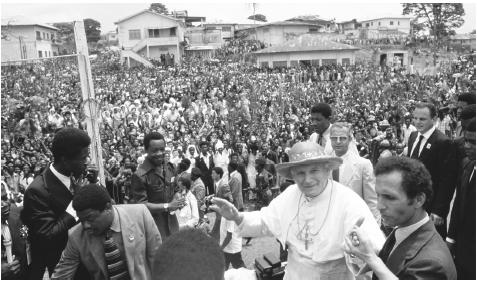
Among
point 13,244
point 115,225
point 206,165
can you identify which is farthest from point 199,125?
point 115,225

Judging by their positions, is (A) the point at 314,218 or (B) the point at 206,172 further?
(B) the point at 206,172

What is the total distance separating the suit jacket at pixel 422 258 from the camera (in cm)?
174

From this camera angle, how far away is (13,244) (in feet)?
13.2

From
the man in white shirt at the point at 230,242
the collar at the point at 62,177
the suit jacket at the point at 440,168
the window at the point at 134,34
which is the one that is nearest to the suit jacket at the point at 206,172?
the man in white shirt at the point at 230,242

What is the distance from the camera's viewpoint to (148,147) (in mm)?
3736

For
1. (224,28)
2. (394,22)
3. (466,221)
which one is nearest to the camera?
(466,221)

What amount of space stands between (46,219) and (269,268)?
141 cm

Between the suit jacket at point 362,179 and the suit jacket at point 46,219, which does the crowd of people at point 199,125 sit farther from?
the suit jacket at point 46,219

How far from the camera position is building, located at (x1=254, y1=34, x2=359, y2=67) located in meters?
32.6

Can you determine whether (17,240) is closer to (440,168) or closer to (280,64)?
(440,168)

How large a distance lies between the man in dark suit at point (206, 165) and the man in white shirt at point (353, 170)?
5.33m

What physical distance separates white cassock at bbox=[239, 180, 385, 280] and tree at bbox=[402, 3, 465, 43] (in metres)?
38.1

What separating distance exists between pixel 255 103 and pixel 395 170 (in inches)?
579

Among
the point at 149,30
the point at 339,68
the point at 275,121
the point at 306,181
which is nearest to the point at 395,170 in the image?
the point at 306,181
